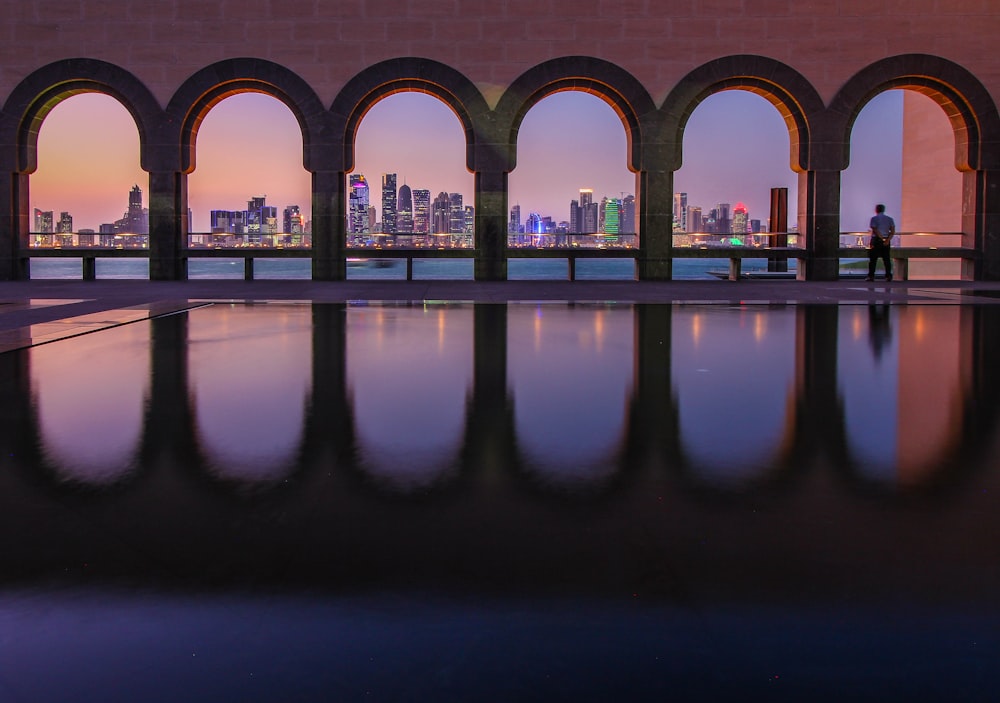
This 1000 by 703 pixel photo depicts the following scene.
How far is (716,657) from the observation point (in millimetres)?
2467

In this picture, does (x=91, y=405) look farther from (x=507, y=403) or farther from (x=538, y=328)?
(x=538, y=328)

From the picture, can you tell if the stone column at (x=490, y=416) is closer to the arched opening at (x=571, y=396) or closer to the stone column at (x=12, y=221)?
the arched opening at (x=571, y=396)

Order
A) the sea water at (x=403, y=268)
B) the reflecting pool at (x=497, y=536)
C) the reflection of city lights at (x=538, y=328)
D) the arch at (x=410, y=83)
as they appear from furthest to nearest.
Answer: the sea water at (x=403, y=268) < the arch at (x=410, y=83) < the reflection of city lights at (x=538, y=328) < the reflecting pool at (x=497, y=536)

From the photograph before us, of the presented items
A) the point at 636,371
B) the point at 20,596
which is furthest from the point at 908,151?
the point at 20,596

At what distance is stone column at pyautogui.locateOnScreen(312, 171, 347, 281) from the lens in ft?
73.4

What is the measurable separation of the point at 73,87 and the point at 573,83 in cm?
1218

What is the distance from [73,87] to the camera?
22.6 meters

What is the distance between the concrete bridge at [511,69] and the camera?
857 inches

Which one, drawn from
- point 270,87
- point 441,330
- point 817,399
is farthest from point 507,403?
point 270,87

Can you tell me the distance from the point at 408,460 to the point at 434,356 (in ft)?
13.2

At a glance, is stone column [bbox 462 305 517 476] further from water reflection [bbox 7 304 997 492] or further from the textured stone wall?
the textured stone wall

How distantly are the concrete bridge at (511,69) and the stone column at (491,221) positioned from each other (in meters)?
0.04

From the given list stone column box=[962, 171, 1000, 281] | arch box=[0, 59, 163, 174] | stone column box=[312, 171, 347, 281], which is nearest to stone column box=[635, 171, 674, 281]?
stone column box=[312, 171, 347, 281]

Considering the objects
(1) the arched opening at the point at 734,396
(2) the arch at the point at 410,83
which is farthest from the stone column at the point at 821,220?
(1) the arched opening at the point at 734,396
